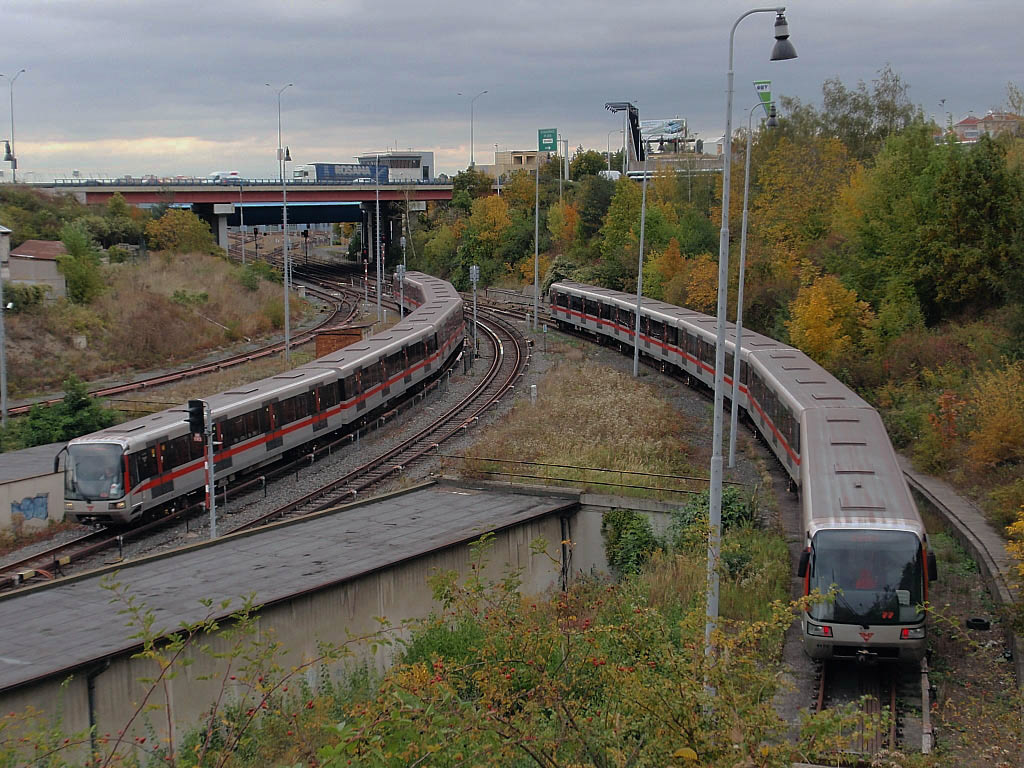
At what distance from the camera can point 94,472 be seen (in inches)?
745

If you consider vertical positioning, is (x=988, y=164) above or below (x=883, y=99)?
below

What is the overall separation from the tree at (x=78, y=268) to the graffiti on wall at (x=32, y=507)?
921 inches

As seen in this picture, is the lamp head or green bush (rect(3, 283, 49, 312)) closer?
the lamp head

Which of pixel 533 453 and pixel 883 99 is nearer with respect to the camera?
pixel 533 453

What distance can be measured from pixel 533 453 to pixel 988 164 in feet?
63.3

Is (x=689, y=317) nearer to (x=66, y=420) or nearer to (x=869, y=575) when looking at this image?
(x=66, y=420)

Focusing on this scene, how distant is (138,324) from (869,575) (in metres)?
35.2

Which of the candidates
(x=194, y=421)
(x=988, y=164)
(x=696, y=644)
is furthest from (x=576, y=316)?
(x=696, y=644)

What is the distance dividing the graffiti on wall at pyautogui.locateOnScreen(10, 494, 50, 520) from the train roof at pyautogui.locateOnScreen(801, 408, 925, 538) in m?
15.4

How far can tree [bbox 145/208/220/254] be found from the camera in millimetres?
57062

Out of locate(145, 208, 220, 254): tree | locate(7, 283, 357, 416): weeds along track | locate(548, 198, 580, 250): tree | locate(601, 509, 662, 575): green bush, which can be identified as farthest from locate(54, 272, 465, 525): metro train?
locate(548, 198, 580, 250): tree

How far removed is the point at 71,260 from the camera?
41000 mm

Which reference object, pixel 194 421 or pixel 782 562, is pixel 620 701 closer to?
pixel 782 562

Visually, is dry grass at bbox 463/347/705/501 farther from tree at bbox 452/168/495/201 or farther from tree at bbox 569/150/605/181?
tree at bbox 569/150/605/181
